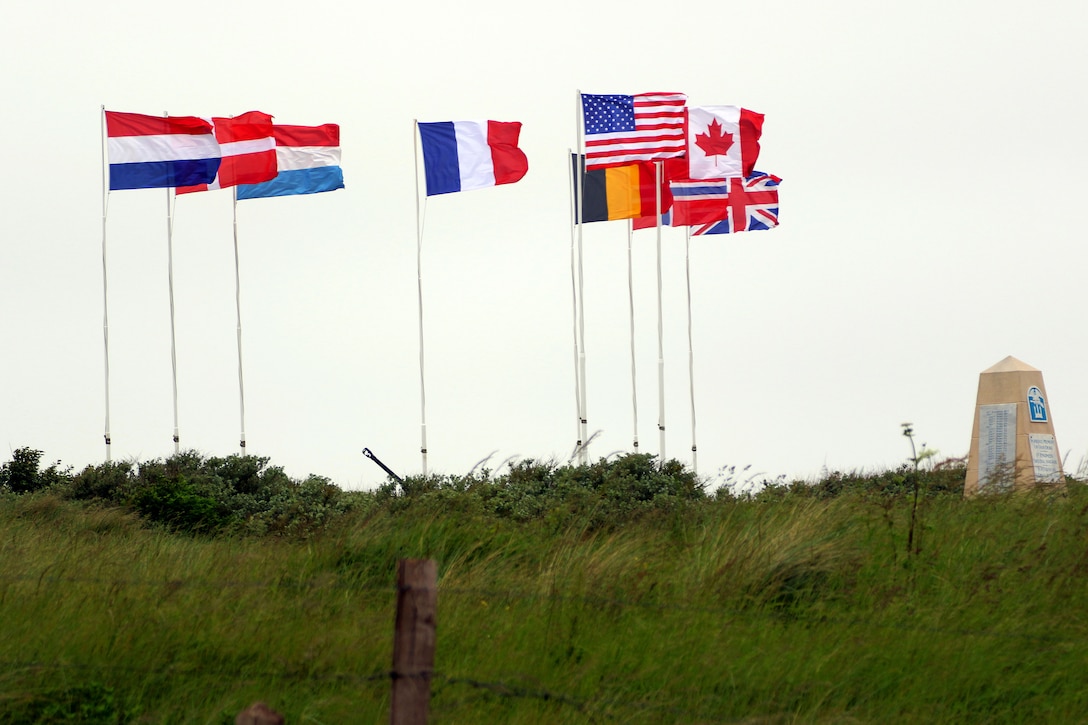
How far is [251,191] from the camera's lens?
92.8 feet

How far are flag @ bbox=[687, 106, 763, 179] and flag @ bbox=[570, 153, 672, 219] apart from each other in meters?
1.31

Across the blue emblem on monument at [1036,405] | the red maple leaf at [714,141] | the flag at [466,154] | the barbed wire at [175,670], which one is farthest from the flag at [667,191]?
the barbed wire at [175,670]

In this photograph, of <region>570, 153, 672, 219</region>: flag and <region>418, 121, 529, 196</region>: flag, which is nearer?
<region>418, 121, 529, 196</region>: flag

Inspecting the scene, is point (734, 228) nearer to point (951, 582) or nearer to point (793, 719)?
point (951, 582)

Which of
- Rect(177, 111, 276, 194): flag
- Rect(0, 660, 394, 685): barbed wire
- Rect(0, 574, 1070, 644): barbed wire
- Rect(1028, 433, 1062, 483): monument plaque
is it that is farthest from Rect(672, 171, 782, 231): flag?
Rect(0, 660, 394, 685): barbed wire

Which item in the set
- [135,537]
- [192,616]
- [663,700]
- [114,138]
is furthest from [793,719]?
[114,138]

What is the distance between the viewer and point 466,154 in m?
26.8

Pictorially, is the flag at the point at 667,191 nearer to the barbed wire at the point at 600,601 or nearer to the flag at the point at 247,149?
the flag at the point at 247,149

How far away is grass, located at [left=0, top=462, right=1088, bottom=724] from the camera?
7.80m

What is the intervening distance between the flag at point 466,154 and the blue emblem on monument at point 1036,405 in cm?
1251

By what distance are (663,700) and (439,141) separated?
20.2 meters

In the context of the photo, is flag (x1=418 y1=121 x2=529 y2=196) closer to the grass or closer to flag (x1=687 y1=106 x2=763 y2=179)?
flag (x1=687 y1=106 x2=763 y2=179)

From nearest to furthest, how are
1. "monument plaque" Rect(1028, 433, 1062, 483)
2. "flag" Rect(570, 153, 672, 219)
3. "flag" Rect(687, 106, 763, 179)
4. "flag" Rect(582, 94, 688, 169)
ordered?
"monument plaque" Rect(1028, 433, 1062, 483) < "flag" Rect(582, 94, 688, 169) < "flag" Rect(687, 106, 763, 179) < "flag" Rect(570, 153, 672, 219)

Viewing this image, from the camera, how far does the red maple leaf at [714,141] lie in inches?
1096
